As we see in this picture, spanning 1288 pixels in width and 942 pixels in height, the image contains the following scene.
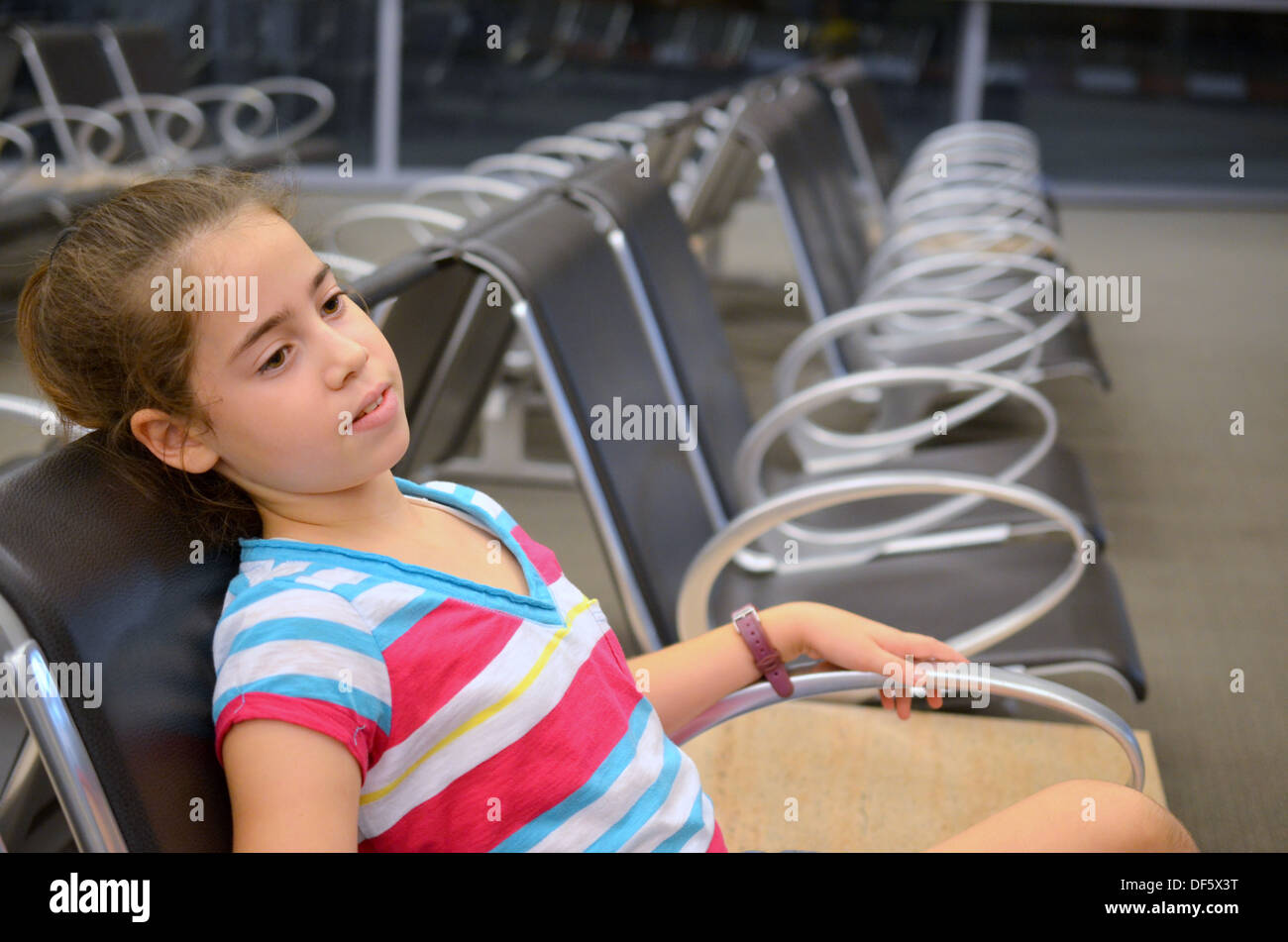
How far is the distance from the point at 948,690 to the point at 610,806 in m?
0.37

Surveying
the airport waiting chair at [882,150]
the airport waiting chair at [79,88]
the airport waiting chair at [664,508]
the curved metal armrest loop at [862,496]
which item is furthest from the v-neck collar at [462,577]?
the airport waiting chair at [79,88]

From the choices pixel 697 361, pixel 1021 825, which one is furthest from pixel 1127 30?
pixel 1021 825

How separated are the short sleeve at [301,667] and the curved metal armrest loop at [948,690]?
45 centimetres

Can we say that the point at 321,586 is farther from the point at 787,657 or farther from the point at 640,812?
the point at 787,657

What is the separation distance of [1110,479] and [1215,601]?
2.59 feet

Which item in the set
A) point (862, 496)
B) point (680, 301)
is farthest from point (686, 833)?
point (680, 301)

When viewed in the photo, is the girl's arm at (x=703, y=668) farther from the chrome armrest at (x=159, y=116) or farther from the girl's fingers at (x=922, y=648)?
the chrome armrest at (x=159, y=116)

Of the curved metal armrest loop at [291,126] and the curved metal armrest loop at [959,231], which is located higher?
the curved metal armrest loop at [959,231]

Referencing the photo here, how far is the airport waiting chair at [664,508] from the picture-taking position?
1.57m

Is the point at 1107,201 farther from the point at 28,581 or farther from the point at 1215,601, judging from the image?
the point at 28,581

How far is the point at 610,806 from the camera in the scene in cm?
99

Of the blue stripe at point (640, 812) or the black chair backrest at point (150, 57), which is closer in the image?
the blue stripe at point (640, 812)

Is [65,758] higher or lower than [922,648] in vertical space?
higher
